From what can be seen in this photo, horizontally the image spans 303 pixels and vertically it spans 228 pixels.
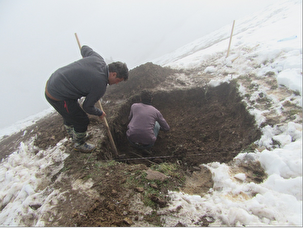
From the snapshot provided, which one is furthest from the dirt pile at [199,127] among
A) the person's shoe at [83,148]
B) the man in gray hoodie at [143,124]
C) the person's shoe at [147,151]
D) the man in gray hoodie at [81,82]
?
the man in gray hoodie at [81,82]

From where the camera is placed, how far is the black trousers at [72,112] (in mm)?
2492

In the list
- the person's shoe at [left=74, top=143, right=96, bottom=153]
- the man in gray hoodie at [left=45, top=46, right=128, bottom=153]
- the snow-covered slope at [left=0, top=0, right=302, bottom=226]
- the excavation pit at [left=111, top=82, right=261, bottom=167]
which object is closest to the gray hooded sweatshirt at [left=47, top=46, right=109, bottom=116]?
the man in gray hoodie at [left=45, top=46, right=128, bottom=153]

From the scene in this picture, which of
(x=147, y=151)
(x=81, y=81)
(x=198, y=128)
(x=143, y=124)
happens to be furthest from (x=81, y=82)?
(x=198, y=128)

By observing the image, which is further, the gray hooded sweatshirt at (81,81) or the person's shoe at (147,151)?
the person's shoe at (147,151)

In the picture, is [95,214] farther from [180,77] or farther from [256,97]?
[180,77]

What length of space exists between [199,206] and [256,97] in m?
2.82

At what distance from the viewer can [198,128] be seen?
4145 millimetres

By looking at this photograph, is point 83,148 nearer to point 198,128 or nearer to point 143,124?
point 143,124

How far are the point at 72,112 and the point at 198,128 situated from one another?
3.09 m

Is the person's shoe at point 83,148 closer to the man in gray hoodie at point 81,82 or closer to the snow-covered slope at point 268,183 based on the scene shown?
the man in gray hoodie at point 81,82

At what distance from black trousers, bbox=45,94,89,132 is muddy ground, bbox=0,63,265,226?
610mm

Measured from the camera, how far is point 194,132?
4121 millimetres

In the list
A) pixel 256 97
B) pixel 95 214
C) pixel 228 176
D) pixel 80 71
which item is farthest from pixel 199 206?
pixel 256 97

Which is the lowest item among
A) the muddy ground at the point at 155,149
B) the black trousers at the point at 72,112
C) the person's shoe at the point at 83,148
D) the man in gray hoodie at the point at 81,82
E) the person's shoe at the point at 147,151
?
the person's shoe at the point at 147,151
